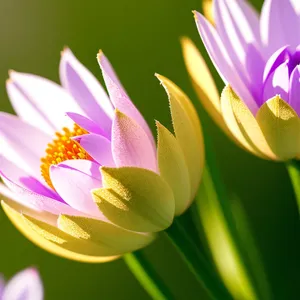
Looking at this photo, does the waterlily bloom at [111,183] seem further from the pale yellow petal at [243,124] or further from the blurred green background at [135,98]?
the blurred green background at [135,98]

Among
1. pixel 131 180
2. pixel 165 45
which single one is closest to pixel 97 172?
pixel 131 180

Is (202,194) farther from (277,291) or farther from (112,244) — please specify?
(277,291)

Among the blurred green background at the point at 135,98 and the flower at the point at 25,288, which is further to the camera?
the blurred green background at the point at 135,98

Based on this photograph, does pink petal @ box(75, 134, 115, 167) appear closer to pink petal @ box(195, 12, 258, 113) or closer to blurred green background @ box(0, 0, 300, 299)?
pink petal @ box(195, 12, 258, 113)

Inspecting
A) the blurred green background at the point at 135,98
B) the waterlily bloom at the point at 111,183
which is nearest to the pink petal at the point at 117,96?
the waterlily bloom at the point at 111,183

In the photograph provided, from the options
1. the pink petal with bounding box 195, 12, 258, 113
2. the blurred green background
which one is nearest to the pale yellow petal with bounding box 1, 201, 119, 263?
the pink petal with bounding box 195, 12, 258, 113

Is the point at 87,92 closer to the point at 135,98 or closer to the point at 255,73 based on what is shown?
the point at 255,73
